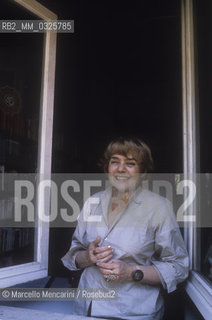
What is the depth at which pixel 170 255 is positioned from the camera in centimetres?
165

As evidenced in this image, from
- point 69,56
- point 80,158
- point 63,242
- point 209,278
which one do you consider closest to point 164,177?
point 80,158

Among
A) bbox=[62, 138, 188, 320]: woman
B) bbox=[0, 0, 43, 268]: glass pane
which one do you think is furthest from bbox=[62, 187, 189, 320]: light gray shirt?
bbox=[0, 0, 43, 268]: glass pane

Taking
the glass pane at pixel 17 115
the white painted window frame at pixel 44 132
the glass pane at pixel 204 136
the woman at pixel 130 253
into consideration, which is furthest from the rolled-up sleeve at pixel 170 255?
the glass pane at pixel 17 115

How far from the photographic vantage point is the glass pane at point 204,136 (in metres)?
1.64

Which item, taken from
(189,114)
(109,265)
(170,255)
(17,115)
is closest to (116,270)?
(109,265)

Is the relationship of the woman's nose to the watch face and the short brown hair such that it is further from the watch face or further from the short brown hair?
the watch face

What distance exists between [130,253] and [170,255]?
8.1 inches

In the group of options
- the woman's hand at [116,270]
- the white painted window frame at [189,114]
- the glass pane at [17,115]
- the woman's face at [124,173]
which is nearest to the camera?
the woman's hand at [116,270]

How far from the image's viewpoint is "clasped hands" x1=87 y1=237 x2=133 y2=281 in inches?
62.8

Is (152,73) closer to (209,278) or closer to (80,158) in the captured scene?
(80,158)

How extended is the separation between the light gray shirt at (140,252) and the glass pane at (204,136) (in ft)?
0.41

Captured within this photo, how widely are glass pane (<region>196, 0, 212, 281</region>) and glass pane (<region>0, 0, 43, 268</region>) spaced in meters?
1.04

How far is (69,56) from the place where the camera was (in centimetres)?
379

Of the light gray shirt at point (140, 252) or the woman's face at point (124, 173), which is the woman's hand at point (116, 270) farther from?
the woman's face at point (124, 173)
